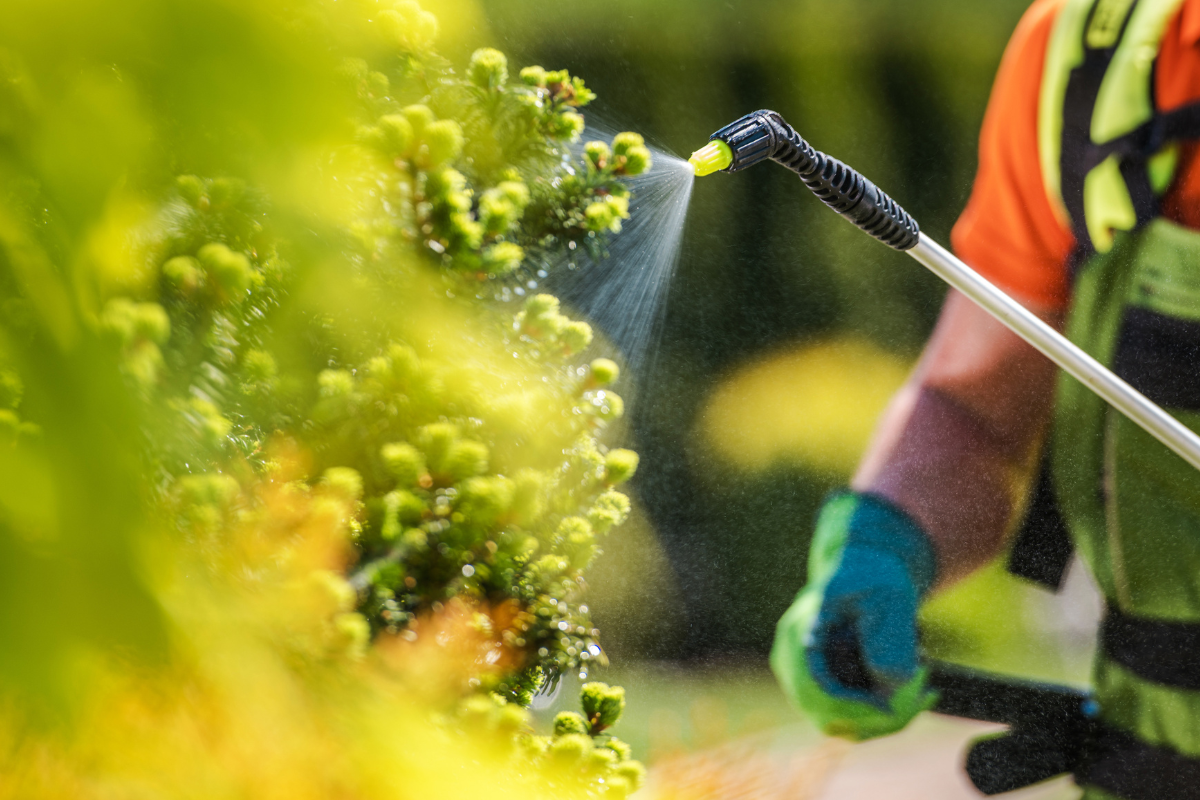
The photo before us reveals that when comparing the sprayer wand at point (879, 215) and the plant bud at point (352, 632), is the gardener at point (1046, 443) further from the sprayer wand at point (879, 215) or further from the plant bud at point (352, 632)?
the plant bud at point (352, 632)

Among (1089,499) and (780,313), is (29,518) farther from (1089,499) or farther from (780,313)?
(1089,499)

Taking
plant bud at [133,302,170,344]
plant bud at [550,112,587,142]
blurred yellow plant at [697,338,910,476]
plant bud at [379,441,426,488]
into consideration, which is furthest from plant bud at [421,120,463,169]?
blurred yellow plant at [697,338,910,476]

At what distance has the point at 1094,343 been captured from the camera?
0.93m

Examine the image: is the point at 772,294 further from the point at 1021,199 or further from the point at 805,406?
the point at 1021,199

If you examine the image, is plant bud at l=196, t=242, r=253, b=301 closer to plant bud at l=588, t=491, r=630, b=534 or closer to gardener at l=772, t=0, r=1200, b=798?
plant bud at l=588, t=491, r=630, b=534

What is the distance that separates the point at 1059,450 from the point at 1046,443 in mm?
18

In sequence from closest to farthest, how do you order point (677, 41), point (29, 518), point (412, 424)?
point (29, 518) < point (412, 424) < point (677, 41)

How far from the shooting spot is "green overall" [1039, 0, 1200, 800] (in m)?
0.88

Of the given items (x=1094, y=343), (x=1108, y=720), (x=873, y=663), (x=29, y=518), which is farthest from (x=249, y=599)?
(x=1108, y=720)

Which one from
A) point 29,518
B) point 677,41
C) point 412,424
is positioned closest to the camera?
point 29,518

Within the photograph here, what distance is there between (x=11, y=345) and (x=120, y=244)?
0.19 feet

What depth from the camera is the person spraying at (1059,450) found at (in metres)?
0.89

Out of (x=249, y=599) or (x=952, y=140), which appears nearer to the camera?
(x=249, y=599)

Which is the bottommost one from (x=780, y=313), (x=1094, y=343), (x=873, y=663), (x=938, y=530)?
(x=873, y=663)
